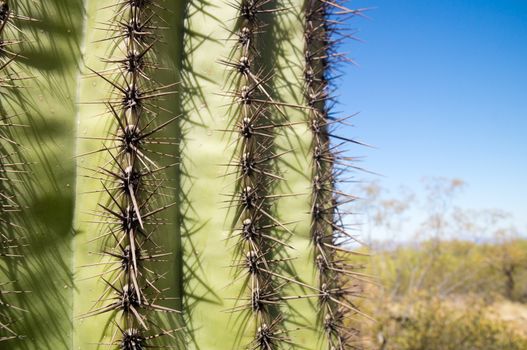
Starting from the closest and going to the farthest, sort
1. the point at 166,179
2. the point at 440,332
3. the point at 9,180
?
1. the point at 9,180
2. the point at 166,179
3. the point at 440,332

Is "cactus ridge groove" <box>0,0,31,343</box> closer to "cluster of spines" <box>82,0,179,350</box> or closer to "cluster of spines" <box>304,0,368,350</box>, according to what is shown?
"cluster of spines" <box>82,0,179,350</box>

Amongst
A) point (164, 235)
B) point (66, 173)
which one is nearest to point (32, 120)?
point (66, 173)

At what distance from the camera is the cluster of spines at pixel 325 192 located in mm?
1556

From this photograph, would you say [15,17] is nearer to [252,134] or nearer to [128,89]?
[128,89]

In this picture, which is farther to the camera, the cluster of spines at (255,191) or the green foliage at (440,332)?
the green foliage at (440,332)

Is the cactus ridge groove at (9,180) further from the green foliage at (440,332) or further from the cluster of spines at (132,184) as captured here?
the green foliage at (440,332)

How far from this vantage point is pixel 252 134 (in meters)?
1.45

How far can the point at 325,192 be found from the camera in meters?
1.65

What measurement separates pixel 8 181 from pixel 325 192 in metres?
1.05

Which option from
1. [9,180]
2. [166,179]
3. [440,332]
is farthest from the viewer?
[440,332]

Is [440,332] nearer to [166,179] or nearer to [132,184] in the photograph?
[166,179]

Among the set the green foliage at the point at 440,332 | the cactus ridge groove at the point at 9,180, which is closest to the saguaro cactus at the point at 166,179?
the cactus ridge groove at the point at 9,180

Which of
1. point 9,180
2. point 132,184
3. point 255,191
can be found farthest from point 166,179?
point 9,180

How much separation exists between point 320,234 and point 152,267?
0.63m
